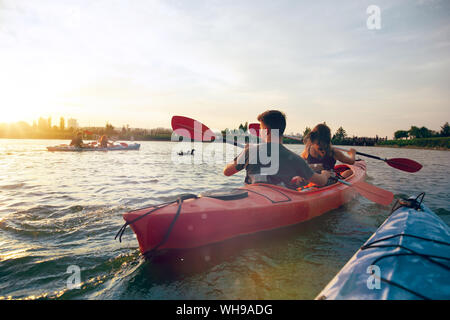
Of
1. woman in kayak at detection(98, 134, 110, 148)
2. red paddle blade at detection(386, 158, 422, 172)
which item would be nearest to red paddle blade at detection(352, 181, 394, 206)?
red paddle blade at detection(386, 158, 422, 172)

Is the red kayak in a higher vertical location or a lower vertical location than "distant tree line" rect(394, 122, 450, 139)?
lower

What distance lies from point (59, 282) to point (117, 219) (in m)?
1.97

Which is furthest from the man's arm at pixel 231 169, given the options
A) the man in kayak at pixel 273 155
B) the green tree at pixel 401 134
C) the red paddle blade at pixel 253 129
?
the green tree at pixel 401 134

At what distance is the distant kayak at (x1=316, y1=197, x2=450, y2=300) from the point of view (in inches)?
62.7

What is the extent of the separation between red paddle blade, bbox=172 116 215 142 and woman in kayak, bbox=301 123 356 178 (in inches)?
101

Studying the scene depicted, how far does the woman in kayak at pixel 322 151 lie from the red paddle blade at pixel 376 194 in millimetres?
610

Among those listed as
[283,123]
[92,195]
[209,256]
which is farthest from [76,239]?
[283,123]

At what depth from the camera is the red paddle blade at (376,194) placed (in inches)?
195

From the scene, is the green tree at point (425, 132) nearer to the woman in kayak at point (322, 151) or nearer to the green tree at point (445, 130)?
the green tree at point (445, 130)

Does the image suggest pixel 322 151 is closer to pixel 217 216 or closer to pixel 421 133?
pixel 217 216

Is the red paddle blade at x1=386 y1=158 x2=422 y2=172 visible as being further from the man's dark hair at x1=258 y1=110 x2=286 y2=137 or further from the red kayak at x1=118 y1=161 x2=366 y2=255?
the man's dark hair at x1=258 y1=110 x2=286 y2=137

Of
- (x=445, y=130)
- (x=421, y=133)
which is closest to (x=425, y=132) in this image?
(x=421, y=133)

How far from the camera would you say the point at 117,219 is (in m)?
4.34

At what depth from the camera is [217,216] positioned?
301 centimetres
